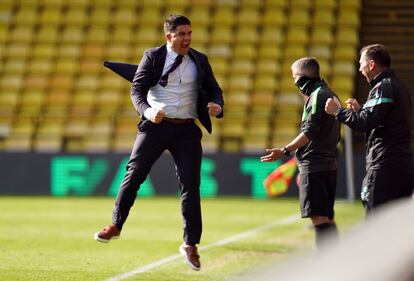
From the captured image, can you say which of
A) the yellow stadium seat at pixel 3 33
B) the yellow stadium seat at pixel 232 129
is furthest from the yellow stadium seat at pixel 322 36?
the yellow stadium seat at pixel 3 33

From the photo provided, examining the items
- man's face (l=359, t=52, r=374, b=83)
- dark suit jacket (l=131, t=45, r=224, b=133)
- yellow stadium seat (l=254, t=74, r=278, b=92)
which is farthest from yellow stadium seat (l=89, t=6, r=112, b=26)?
man's face (l=359, t=52, r=374, b=83)

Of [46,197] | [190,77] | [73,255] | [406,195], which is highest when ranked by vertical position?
[190,77]

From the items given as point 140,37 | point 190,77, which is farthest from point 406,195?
point 140,37

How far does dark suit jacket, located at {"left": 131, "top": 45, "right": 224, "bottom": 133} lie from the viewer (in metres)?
6.55

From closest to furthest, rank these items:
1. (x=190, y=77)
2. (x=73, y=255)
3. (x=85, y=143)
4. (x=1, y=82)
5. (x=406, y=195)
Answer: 1. (x=406, y=195)
2. (x=190, y=77)
3. (x=73, y=255)
4. (x=85, y=143)
5. (x=1, y=82)

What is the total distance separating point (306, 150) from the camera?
23.0 feet

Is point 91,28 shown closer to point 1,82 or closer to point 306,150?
point 1,82

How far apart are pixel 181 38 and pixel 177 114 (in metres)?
0.56

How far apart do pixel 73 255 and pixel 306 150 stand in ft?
8.76

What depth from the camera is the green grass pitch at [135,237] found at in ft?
23.8

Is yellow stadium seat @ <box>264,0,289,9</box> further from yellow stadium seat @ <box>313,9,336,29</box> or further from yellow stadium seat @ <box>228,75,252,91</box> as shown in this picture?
yellow stadium seat @ <box>228,75,252,91</box>

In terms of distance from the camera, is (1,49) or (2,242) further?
(1,49)

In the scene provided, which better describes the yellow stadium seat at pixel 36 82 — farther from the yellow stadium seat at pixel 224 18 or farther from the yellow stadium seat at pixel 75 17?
the yellow stadium seat at pixel 224 18

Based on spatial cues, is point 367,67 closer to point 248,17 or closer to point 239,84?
point 239,84
